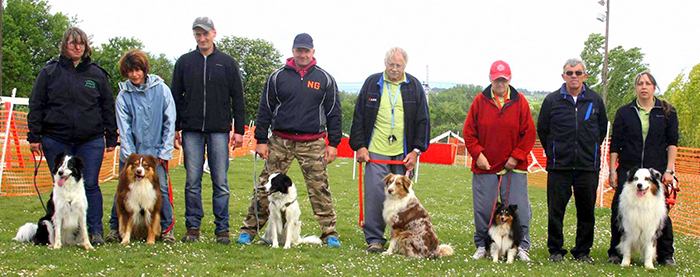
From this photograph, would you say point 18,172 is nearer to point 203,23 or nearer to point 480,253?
point 203,23

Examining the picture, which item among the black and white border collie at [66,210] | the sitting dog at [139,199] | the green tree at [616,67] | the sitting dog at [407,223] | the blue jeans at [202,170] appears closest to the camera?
the black and white border collie at [66,210]

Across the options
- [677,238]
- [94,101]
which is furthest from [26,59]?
[677,238]

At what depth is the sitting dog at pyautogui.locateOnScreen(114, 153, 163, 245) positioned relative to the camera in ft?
18.4

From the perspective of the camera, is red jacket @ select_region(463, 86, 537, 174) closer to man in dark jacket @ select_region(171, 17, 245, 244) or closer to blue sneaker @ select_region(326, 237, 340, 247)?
blue sneaker @ select_region(326, 237, 340, 247)

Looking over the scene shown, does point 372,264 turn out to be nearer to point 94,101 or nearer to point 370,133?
point 370,133

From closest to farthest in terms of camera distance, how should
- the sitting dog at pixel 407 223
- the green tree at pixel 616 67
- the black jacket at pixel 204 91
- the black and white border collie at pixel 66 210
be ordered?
1. the black and white border collie at pixel 66 210
2. the sitting dog at pixel 407 223
3. the black jacket at pixel 204 91
4. the green tree at pixel 616 67

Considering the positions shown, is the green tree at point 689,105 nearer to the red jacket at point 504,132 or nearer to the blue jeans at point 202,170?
the red jacket at point 504,132

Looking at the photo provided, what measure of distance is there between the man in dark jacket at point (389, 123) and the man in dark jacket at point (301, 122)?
13.5 inches

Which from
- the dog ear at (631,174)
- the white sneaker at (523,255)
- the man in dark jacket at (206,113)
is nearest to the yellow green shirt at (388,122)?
the man in dark jacket at (206,113)

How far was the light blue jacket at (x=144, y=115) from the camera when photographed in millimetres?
5762

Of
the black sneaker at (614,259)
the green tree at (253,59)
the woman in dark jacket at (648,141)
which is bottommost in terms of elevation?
the black sneaker at (614,259)

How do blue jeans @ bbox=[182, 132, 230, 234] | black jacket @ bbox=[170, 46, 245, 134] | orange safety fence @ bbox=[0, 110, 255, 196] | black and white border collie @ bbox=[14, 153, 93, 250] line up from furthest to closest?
orange safety fence @ bbox=[0, 110, 255, 196] → blue jeans @ bbox=[182, 132, 230, 234] → black jacket @ bbox=[170, 46, 245, 134] → black and white border collie @ bbox=[14, 153, 93, 250]

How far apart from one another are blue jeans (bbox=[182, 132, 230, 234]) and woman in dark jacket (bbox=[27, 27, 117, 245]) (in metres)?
0.83

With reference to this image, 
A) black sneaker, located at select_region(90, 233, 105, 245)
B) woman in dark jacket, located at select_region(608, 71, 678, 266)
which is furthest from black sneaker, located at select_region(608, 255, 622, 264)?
black sneaker, located at select_region(90, 233, 105, 245)
